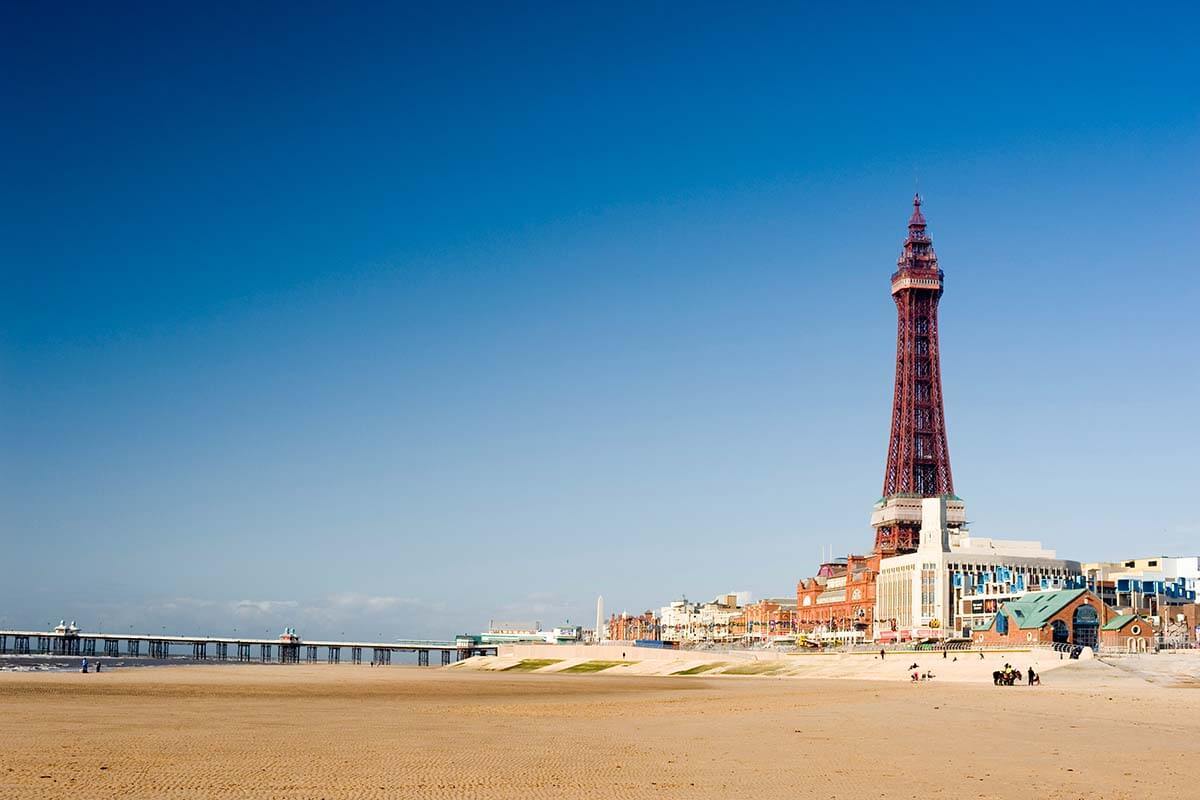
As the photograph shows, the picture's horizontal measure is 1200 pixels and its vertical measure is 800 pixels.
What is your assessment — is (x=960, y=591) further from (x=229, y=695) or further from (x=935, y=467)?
(x=229, y=695)

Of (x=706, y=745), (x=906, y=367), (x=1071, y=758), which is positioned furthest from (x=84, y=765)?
(x=906, y=367)

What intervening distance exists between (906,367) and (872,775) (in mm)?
151371

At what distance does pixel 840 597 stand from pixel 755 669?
82.2 meters

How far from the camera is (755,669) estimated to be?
86.6 m

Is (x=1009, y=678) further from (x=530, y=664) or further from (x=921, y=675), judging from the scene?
(x=530, y=664)

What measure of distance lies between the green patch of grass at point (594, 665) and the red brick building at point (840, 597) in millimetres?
47585

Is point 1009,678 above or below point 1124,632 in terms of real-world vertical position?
above

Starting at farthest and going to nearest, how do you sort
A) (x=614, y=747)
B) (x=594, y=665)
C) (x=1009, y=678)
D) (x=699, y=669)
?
(x=594, y=665), (x=699, y=669), (x=1009, y=678), (x=614, y=747)

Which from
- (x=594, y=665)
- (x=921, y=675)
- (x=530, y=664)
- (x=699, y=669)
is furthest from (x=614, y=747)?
(x=530, y=664)

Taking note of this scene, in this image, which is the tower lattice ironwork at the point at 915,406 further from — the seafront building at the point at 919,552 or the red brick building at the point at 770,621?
the red brick building at the point at 770,621

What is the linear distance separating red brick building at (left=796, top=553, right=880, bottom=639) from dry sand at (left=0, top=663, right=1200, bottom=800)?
359 ft

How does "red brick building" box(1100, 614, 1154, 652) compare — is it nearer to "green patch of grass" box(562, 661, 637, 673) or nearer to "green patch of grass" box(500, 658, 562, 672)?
"green patch of grass" box(562, 661, 637, 673)

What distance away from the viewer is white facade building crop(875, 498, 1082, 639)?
130 metres

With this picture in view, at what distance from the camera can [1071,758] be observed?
960 inches
